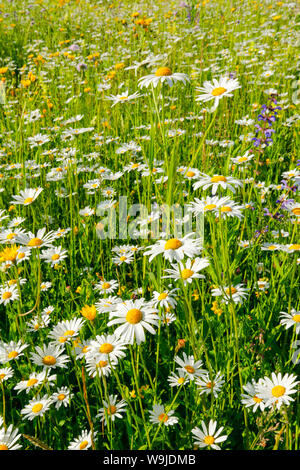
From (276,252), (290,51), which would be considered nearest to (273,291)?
(276,252)

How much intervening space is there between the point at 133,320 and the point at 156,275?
2.12ft

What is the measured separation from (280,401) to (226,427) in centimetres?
27

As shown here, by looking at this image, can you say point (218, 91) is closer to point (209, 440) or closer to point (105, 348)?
point (105, 348)

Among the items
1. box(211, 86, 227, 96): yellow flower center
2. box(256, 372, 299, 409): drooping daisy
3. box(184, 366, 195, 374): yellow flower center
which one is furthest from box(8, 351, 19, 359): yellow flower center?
box(211, 86, 227, 96): yellow flower center

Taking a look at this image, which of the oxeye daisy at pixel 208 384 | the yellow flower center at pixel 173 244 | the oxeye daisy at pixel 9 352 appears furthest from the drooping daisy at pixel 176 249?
the oxeye daisy at pixel 9 352

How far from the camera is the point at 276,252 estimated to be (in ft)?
5.67

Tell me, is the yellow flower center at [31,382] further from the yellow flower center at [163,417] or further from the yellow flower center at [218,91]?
the yellow flower center at [218,91]

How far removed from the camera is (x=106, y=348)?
1.03 meters

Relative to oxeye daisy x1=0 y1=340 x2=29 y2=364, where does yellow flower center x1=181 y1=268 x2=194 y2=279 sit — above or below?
above

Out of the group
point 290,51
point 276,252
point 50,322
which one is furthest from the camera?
point 290,51

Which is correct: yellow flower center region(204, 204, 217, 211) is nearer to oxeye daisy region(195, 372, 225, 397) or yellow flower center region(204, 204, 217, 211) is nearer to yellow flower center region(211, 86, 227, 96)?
yellow flower center region(211, 86, 227, 96)

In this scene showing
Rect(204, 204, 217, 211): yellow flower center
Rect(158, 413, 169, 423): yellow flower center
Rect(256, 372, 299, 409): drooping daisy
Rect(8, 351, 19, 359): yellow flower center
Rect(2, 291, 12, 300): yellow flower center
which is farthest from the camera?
Rect(2, 291, 12, 300): yellow flower center

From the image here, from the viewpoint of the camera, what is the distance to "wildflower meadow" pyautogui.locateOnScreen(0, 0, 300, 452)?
3.41 ft
